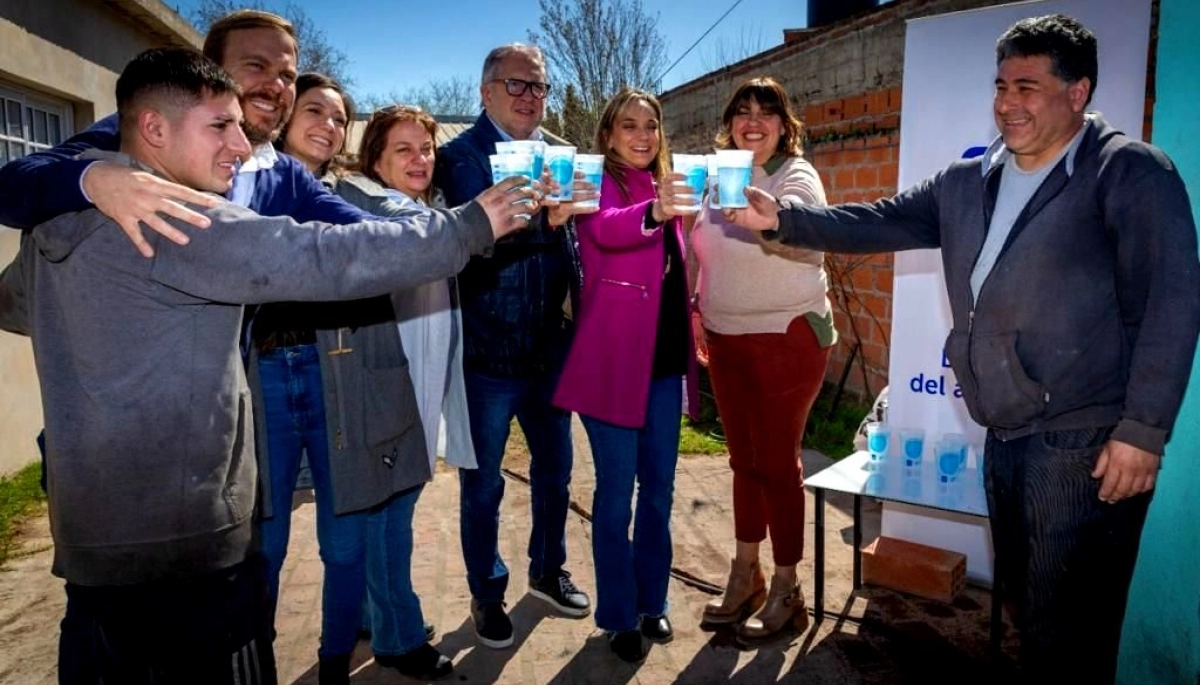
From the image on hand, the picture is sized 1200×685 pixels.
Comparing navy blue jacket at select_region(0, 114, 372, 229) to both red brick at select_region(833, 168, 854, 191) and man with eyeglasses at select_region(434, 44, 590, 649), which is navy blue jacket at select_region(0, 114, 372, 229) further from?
red brick at select_region(833, 168, 854, 191)

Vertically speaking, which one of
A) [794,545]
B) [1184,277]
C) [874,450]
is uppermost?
[1184,277]

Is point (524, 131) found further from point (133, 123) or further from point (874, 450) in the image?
point (874, 450)

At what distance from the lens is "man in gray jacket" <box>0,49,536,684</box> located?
166 centimetres

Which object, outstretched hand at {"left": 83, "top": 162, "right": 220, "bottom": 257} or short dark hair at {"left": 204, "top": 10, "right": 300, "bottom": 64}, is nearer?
outstretched hand at {"left": 83, "top": 162, "right": 220, "bottom": 257}

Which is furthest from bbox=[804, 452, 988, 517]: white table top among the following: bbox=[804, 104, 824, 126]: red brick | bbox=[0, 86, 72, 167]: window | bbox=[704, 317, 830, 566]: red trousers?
bbox=[0, 86, 72, 167]: window

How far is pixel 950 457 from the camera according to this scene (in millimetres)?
3488

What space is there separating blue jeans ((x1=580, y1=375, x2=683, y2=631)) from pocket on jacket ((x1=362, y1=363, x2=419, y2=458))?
2.16ft

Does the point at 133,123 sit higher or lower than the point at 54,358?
higher

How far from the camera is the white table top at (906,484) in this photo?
10.8 ft

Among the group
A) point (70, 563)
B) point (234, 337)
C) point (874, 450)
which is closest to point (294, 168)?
point (234, 337)

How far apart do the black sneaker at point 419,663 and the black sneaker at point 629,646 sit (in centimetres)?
65

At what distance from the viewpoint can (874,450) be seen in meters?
3.75

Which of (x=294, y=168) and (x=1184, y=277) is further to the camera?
(x=294, y=168)

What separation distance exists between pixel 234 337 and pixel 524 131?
1728 mm
